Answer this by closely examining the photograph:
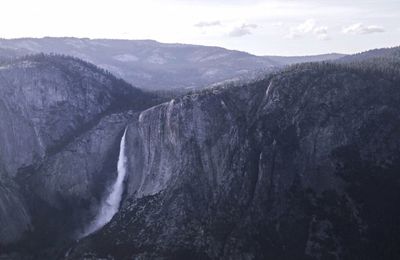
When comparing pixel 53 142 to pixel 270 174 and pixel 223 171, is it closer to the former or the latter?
pixel 223 171

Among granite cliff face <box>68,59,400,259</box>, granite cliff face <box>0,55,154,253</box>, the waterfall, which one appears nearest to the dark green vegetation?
granite cliff face <box>68,59,400,259</box>

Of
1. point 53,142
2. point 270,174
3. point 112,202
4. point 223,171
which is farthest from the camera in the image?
point 53,142

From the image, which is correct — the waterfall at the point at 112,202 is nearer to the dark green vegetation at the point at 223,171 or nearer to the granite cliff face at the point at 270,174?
the dark green vegetation at the point at 223,171

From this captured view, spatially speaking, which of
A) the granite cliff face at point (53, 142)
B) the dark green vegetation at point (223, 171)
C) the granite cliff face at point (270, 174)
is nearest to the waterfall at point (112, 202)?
the dark green vegetation at point (223, 171)

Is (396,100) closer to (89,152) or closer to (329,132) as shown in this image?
(329,132)

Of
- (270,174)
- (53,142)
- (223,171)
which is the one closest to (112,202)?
(53,142)
